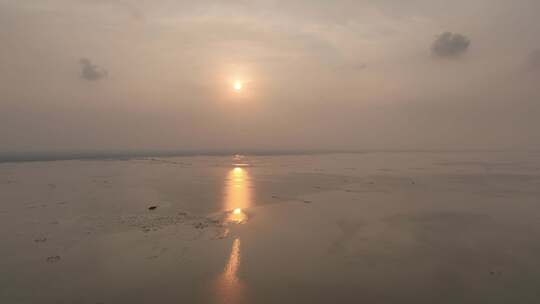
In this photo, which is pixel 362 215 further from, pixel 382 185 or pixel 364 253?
pixel 382 185

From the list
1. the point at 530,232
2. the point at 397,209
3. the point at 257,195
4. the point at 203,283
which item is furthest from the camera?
the point at 257,195

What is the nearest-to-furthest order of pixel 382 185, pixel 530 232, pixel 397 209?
pixel 530 232
pixel 397 209
pixel 382 185

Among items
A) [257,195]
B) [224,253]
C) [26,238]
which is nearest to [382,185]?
[257,195]

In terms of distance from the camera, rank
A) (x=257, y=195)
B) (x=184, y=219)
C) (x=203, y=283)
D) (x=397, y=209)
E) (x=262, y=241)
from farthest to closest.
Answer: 1. (x=257, y=195)
2. (x=397, y=209)
3. (x=184, y=219)
4. (x=262, y=241)
5. (x=203, y=283)

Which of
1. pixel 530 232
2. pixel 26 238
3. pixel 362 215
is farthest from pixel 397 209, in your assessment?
pixel 26 238

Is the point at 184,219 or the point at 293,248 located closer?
the point at 293,248

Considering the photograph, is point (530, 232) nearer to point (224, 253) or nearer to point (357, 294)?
point (357, 294)
